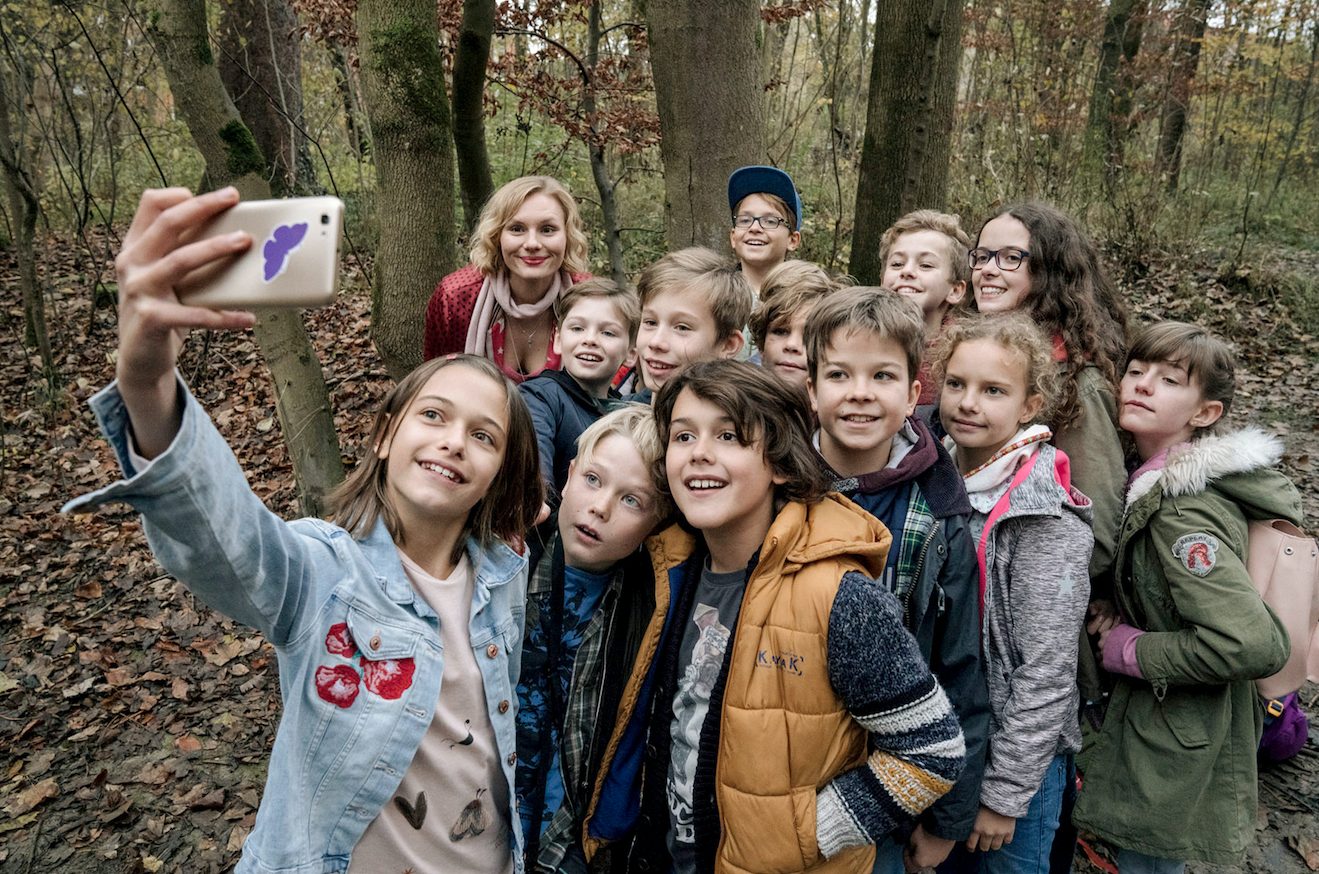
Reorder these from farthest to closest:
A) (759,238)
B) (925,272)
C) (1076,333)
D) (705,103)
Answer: (705,103)
(759,238)
(925,272)
(1076,333)

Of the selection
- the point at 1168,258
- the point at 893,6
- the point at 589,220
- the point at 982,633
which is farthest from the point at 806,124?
the point at 982,633

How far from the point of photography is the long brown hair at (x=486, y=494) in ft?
5.96

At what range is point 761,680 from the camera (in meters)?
1.73

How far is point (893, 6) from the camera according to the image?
418 centimetres

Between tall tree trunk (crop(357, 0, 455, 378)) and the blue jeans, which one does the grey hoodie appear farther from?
tall tree trunk (crop(357, 0, 455, 378))

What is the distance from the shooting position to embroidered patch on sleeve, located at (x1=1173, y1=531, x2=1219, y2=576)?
84.7 inches

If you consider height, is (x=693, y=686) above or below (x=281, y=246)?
below

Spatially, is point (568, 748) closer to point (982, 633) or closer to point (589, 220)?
point (982, 633)

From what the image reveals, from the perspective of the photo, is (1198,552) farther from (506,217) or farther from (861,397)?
(506,217)

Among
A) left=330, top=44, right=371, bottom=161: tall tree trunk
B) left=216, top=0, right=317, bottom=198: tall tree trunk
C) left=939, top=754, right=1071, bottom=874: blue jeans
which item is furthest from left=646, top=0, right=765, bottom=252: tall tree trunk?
left=216, top=0, right=317, bottom=198: tall tree trunk

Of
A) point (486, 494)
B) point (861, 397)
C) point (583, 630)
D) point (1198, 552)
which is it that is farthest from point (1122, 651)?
point (486, 494)

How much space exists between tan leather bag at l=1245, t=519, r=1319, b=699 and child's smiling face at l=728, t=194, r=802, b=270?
1964 mm

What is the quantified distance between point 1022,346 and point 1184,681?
1025 millimetres

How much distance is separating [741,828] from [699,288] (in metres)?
1.64
